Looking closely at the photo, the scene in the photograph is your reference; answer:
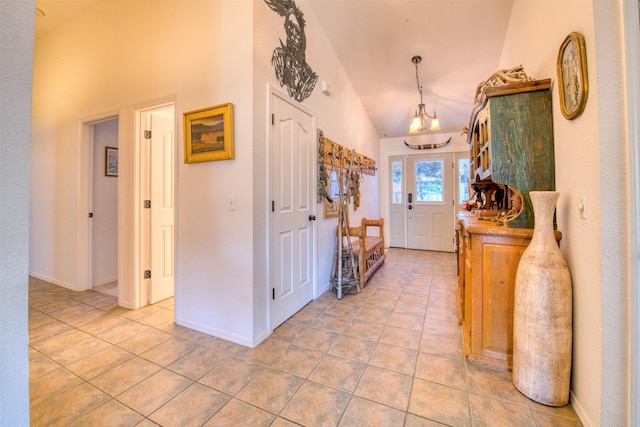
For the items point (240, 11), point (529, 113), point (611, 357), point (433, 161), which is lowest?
point (611, 357)

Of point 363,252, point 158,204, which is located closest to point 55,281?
point 158,204

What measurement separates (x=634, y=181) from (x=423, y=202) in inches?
179

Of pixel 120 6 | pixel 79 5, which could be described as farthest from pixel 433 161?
pixel 79 5

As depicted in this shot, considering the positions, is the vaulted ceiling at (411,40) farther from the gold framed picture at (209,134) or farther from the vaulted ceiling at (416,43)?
the gold framed picture at (209,134)

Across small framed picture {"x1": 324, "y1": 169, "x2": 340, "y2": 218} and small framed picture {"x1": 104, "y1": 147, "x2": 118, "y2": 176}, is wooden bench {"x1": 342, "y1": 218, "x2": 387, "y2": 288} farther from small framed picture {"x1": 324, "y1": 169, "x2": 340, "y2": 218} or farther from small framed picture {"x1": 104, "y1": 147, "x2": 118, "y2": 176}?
small framed picture {"x1": 104, "y1": 147, "x2": 118, "y2": 176}

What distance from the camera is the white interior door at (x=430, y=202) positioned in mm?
5223

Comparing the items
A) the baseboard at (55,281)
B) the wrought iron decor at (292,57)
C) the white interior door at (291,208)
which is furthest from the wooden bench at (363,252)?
the baseboard at (55,281)

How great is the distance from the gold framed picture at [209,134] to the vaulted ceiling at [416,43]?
1736 millimetres

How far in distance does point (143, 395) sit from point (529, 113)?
286 cm

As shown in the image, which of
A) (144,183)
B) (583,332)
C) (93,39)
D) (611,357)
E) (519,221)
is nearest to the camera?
(611,357)

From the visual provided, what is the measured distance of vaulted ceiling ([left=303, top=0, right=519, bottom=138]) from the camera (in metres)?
2.54

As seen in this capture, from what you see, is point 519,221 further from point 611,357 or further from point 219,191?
point 219,191

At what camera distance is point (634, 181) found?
0.99 metres

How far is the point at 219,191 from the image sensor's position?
2.02 m
